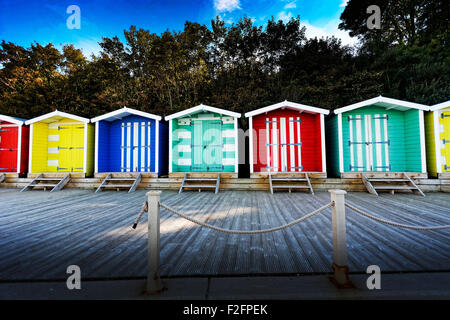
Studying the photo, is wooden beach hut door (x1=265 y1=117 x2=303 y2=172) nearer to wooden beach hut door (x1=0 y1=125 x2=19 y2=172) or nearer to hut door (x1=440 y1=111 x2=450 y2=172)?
hut door (x1=440 y1=111 x2=450 y2=172)

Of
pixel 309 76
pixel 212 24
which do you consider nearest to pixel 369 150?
pixel 309 76

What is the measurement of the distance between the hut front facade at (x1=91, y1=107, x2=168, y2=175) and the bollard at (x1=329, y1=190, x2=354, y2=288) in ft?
22.9

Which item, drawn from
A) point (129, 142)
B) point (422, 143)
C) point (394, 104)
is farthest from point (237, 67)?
point (422, 143)

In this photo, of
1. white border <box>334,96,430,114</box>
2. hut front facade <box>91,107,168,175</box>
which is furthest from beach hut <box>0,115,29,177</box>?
white border <box>334,96,430,114</box>

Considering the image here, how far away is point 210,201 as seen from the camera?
4.99 m

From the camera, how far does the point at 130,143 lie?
804 cm

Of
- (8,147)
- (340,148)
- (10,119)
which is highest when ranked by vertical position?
(10,119)

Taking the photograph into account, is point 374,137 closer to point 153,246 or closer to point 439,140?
point 439,140

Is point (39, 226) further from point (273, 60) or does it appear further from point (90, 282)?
point (273, 60)

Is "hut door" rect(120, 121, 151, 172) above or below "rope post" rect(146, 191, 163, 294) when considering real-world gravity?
above

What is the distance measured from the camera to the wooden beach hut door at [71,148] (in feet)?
26.8

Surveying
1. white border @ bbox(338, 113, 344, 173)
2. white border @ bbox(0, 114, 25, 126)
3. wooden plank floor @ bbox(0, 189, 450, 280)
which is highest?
white border @ bbox(0, 114, 25, 126)

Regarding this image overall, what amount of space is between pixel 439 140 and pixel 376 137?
1.76 metres

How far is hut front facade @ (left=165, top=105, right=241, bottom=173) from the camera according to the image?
762cm
